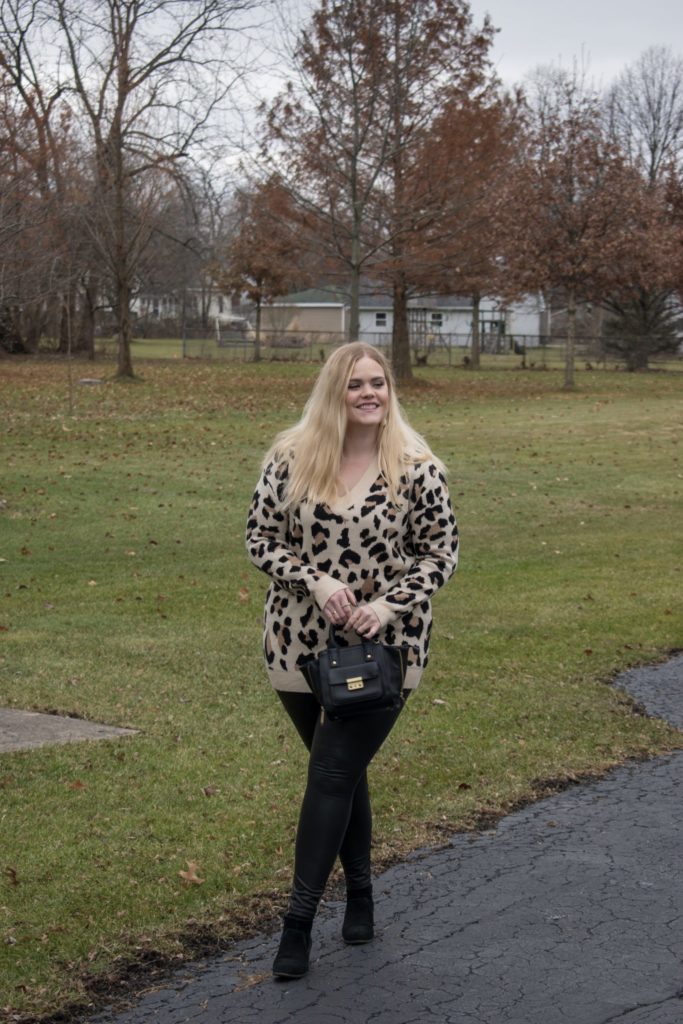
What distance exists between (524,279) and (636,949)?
3721 cm

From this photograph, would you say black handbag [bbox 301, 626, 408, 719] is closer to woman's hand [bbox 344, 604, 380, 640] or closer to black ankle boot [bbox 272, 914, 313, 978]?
woman's hand [bbox 344, 604, 380, 640]

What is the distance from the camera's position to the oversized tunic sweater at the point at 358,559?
4160mm

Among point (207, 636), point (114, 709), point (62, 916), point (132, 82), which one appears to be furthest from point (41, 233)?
point (62, 916)

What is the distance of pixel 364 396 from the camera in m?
4.27

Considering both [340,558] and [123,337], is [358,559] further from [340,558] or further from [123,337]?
[123,337]

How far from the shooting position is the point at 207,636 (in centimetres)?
928

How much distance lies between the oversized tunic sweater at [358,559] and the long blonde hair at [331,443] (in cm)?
4

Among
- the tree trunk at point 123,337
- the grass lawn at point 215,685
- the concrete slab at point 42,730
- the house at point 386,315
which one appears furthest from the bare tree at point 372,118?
the house at point 386,315

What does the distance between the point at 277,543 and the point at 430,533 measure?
0.48 meters

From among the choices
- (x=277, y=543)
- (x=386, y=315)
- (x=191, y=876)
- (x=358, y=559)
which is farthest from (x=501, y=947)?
(x=386, y=315)

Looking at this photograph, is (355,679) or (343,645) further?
(343,645)

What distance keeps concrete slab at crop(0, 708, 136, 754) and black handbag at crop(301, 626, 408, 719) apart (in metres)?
2.94

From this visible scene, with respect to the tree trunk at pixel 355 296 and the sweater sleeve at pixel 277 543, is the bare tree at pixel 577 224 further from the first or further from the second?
the sweater sleeve at pixel 277 543

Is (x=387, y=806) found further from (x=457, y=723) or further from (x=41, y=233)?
(x=41, y=233)
